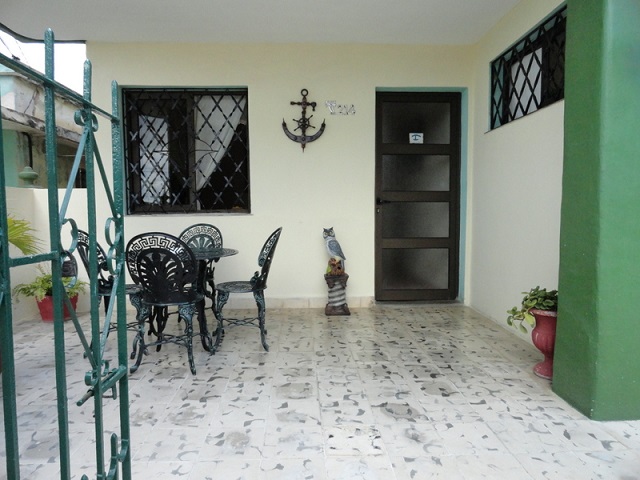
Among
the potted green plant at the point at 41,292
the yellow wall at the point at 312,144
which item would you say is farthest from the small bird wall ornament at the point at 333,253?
the potted green plant at the point at 41,292

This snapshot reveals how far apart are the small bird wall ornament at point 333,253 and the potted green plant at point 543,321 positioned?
1.88m

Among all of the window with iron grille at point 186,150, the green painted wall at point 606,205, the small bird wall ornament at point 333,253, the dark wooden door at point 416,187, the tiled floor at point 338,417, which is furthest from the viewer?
the dark wooden door at point 416,187

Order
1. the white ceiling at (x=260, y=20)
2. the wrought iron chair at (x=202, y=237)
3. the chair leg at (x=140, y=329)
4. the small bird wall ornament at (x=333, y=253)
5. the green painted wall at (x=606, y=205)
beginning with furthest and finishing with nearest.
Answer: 1. the small bird wall ornament at (x=333, y=253)
2. the wrought iron chair at (x=202, y=237)
3. the white ceiling at (x=260, y=20)
4. the chair leg at (x=140, y=329)
5. the green painted wall at (x=606, y=205)

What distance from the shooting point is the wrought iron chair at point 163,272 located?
259 cm

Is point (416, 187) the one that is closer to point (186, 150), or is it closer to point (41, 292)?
point (186, 150)

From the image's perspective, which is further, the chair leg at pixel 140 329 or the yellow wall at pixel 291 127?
the yellow wall at pixel 291 127

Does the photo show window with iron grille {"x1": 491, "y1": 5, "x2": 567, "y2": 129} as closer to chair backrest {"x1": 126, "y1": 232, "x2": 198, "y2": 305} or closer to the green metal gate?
chair backrest {"x1": 126, "y1": 232, "x2": 198, "y2": 305}

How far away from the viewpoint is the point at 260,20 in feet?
12.3

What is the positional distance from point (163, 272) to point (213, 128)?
229cm

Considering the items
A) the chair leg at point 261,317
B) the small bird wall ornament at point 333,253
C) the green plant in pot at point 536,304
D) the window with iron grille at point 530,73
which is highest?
the window with iron grille at point 530,73

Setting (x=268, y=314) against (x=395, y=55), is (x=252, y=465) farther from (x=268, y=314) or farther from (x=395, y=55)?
→ (x=395, y=55)

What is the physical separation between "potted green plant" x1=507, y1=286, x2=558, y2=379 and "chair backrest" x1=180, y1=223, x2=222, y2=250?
103 inches

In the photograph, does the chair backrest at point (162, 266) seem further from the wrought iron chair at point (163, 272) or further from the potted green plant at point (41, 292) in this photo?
the potted green plant at point (41, 292)

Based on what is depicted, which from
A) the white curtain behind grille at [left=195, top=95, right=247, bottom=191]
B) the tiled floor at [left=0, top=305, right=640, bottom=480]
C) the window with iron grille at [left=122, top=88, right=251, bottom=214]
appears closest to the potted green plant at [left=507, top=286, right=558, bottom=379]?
the tiled floor at [left=0, top=305, right=640, bottom=480]
